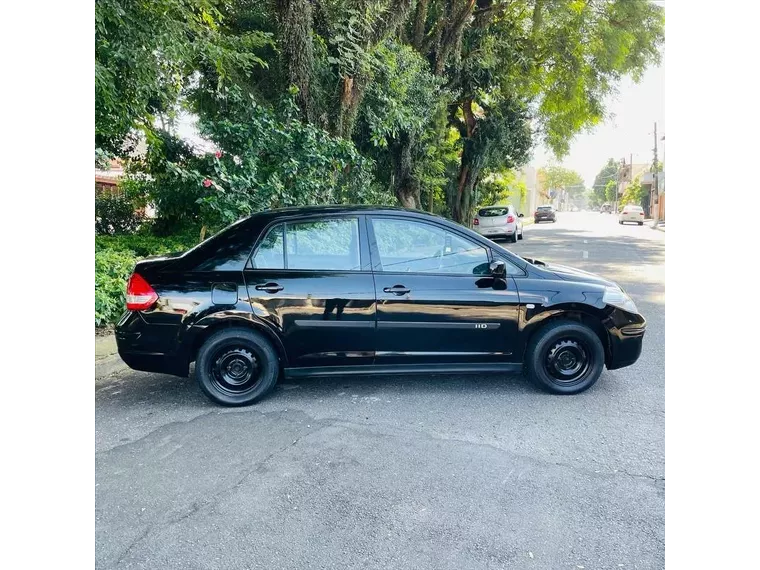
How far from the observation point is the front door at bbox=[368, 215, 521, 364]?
14.3ft

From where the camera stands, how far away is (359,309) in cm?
431

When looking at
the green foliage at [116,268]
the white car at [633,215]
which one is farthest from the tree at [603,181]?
the green foliage at [116,268]

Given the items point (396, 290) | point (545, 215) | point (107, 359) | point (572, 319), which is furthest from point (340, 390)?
point (545, 215)

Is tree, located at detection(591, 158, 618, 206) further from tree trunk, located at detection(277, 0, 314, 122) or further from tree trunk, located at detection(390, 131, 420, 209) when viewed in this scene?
tree trunk, located at detection(277, 0, 314, 122)

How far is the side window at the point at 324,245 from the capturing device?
4.40 m

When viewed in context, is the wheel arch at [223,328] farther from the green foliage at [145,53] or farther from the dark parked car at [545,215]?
the dark parked car at [545,215]

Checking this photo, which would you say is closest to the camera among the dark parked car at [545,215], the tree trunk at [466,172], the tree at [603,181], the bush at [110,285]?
the bush at [110,285]

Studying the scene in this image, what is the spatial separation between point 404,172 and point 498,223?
688 cm

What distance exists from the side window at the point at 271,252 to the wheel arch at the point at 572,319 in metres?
2.18

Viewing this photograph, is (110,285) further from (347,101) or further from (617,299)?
(617,299)
